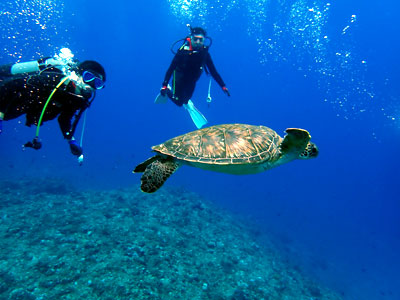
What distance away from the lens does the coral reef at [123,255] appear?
5.41 m

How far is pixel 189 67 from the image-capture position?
370 inches

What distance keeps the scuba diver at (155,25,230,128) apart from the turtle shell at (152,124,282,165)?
4.12 metres

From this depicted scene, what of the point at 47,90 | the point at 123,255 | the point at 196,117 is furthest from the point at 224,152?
the point at 196,117

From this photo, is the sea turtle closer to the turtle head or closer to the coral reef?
the turtle head

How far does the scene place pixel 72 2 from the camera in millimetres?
59031

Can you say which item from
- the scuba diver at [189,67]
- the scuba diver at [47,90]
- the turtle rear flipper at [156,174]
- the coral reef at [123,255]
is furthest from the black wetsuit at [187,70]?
the coral reef at [123,255]

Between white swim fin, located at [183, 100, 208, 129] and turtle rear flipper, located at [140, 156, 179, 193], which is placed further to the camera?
white swim fin, located at [183, 100, 208, 129]

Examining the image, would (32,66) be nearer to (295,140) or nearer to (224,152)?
(224,152)

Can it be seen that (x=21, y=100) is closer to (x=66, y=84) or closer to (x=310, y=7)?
(x=66, y=84)

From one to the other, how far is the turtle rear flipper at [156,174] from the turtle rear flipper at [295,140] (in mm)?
2209

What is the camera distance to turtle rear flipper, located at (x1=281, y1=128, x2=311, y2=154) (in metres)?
3.33

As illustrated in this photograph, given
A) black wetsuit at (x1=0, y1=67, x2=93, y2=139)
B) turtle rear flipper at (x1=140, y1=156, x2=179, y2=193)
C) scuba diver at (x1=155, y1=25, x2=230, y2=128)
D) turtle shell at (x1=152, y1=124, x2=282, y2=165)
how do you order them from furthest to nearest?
1. scuba diver at (x1=155, y1=25, x2=230, y2=128)
2. turtle shell at (x1=152, y1=124, x2=282, y2=165)
3. black wetsuit at (x1=0, y1=67, x2=93, y2=139)
4. turtle rear flipper at (x1=140, y1=156, x2=179, y2=193)

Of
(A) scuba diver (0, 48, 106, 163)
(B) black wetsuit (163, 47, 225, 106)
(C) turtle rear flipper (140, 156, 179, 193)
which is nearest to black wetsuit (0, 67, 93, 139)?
(A) scuba diver (0, 48, 106, 163)

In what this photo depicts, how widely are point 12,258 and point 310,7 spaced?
62051 mm
